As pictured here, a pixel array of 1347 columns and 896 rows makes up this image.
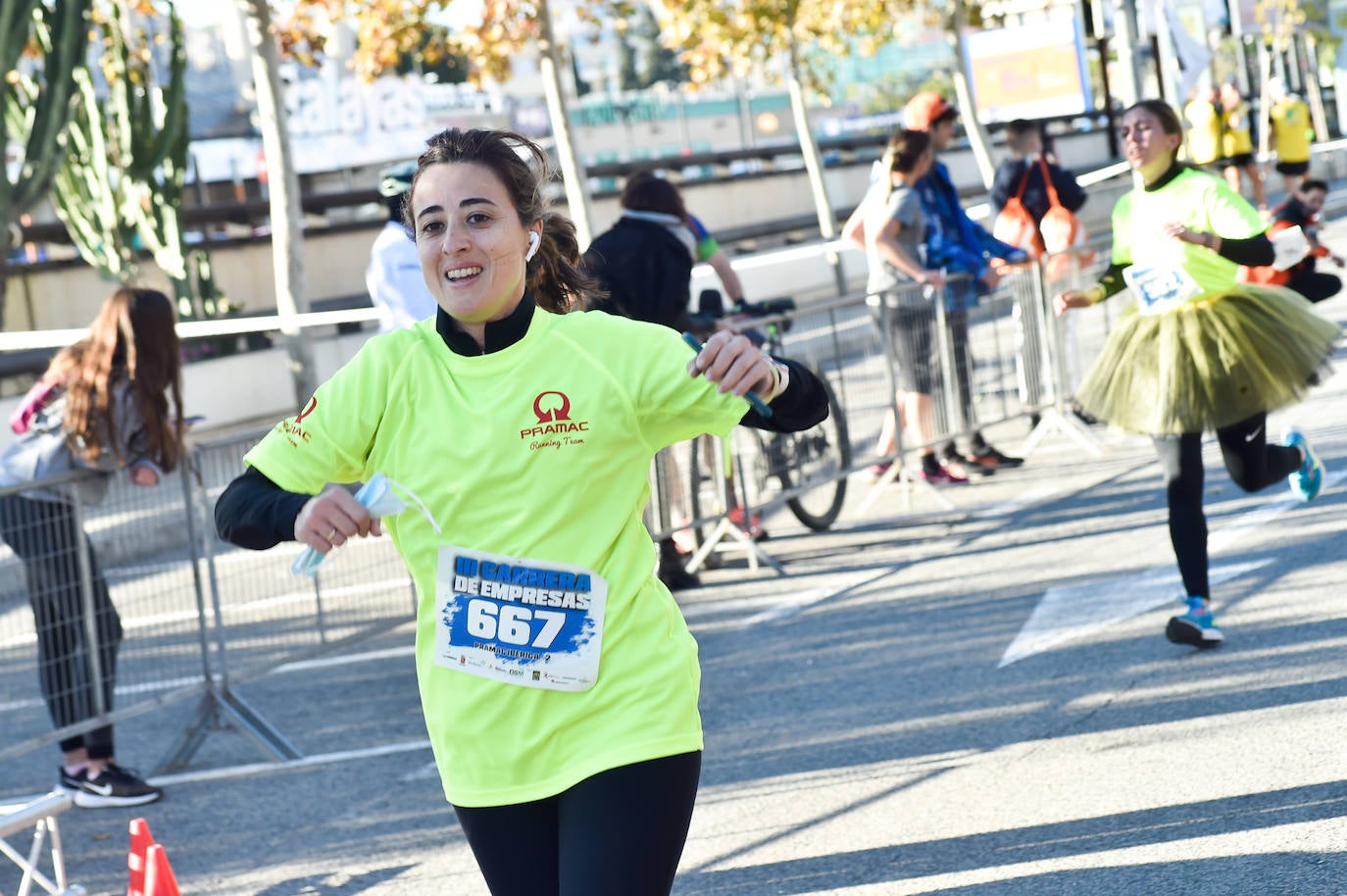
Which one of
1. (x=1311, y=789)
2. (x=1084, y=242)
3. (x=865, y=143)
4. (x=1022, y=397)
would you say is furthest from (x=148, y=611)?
(x=865, y=143)

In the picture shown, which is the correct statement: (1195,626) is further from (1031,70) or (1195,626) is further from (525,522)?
(1031,70)

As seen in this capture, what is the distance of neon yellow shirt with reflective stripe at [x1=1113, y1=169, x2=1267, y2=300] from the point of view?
21.9ft

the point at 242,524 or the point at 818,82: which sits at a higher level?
the point at 818,82

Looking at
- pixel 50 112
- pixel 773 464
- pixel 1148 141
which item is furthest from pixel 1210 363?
pixel 50 112

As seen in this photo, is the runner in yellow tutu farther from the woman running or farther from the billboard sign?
the billboard sign

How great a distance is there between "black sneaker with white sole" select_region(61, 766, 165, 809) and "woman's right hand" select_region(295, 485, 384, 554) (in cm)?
395

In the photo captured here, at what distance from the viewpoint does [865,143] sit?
35.5m

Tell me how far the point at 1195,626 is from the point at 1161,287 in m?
1.36

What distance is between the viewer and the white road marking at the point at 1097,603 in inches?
281

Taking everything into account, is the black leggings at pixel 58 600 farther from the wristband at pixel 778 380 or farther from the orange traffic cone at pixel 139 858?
the wristband at pixel 778 380

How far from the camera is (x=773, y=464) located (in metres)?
9.74

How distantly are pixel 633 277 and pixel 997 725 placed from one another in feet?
11.1

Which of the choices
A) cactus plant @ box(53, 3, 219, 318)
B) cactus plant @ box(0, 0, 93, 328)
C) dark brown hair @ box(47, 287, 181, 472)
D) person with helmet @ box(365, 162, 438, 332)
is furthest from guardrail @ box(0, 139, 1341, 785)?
cactus plant @ box(53, 3, 219, 318)

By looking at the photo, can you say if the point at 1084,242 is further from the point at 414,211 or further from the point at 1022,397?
the point at 414,211
